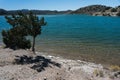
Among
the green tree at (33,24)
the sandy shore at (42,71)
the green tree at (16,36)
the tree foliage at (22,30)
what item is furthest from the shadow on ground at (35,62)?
the green tree at (16,36)

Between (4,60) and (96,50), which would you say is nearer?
(4,60)

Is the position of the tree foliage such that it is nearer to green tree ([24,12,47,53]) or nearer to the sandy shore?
green tree ([24,12,47,53])

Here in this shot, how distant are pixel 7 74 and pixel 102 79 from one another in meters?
6.77

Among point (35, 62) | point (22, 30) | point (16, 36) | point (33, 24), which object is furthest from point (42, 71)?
point (16, 36)

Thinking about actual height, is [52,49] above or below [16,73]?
below

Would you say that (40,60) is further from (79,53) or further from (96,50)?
(96,50)

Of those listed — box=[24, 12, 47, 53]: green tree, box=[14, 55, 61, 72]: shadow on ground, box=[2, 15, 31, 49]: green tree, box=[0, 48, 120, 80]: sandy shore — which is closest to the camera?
box=[0, 48, 120, 80]: sandy shore

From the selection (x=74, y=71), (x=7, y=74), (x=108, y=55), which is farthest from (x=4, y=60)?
(x=108, y=55)

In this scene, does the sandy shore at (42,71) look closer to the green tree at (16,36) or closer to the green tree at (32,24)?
the green tree at (32,24)

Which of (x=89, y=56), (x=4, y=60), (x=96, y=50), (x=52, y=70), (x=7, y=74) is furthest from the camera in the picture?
(x=96, y=50)

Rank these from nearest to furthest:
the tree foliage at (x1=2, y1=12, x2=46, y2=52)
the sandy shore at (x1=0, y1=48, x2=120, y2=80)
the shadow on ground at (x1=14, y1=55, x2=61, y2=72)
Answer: the sandy shore at (x1=0, y1=48, x2=120, y2=80), the shadow on ground at (x1=14, y1=55, x2=61, y2=72), the tree foliage at (x1=2, y1=12, x2=46, y2=52)

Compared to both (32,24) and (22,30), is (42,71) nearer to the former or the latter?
(32,24)

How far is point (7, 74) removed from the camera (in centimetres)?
1700

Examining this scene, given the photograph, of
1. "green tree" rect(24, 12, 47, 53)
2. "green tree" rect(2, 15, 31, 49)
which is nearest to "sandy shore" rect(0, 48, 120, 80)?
"green tree" rect(24, 12, 47, 53)
